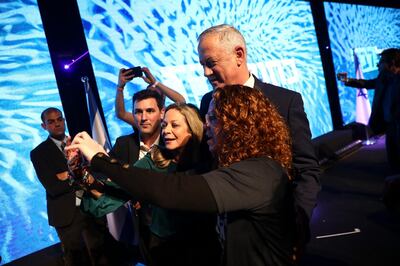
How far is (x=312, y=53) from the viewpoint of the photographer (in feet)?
25.5

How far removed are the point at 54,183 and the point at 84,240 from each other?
25.2 inches

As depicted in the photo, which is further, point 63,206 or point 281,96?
point 63,206

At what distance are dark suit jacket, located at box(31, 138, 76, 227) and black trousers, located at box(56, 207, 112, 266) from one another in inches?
3.7

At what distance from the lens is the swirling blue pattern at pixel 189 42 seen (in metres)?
4.14

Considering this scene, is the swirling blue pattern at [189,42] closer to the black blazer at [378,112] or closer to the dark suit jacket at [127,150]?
the dark suit jacket at [127,150]

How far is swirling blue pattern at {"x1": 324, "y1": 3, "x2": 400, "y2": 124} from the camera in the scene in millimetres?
8484

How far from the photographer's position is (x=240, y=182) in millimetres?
1080

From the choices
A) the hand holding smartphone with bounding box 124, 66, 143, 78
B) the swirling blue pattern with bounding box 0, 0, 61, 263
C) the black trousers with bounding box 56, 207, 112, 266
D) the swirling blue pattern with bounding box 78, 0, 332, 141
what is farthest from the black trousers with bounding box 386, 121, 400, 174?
the swirling blue pattern with bounding box 0, 0, 61, 263

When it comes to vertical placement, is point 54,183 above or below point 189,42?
below

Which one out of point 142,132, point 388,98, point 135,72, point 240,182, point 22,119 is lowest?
point 388,98

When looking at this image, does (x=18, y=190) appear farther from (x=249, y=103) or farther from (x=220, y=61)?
(x=249, y=103)

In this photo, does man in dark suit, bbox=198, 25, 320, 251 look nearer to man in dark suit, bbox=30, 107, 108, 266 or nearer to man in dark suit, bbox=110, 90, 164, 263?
man in dark suit, bbox=110, 90, 164, 263

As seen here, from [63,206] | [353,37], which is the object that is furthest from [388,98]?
[353,37]

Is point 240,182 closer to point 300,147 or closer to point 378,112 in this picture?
point 300,147
